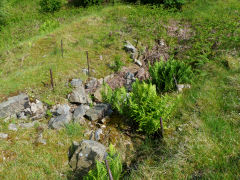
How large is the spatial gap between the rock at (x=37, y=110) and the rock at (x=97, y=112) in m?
1.26

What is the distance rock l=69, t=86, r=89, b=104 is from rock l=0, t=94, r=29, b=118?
1.21 metres

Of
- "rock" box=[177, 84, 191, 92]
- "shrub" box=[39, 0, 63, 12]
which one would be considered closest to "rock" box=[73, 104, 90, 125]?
"rock" box=[177, 84, 191, 92]

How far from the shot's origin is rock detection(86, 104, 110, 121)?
4865mm

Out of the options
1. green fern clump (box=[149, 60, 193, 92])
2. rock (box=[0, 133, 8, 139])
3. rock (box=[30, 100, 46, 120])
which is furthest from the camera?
green fern clump (box=[149, 60, 193, 92])

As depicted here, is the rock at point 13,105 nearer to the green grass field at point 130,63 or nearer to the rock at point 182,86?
the green grass field at point 130,63

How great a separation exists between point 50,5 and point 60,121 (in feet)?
44.2

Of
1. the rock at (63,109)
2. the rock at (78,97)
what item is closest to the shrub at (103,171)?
the rock at (63,109)

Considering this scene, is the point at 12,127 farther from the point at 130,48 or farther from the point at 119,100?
the point at 130,48

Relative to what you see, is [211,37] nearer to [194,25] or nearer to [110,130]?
[194,25]

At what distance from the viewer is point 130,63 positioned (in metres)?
8.02

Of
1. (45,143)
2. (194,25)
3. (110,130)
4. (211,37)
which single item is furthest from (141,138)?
(194,25)

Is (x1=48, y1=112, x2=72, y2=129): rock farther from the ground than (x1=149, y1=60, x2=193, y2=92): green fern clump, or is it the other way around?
(x1=149, y1=60, x2=193, y2=92): green fern clump

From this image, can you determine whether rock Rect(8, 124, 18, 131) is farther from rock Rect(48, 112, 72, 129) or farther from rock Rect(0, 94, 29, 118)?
rock Rect(48, 112, 72, 129)

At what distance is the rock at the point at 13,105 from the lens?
15.7ft
